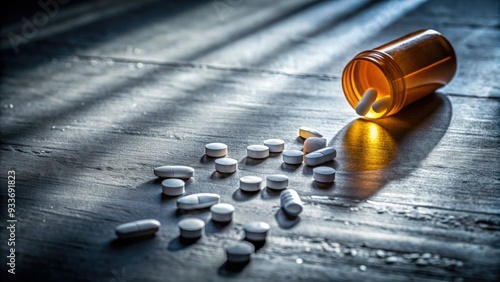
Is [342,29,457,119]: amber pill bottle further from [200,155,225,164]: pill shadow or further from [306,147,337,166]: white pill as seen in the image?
[200,155,225,164]: pill shadow

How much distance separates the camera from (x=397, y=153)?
1645 mm

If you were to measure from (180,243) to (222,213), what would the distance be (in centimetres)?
11

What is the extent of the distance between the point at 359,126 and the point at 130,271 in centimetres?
91

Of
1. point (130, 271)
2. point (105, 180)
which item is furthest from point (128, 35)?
point (130, 271)

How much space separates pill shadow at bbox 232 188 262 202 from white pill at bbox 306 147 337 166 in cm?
19

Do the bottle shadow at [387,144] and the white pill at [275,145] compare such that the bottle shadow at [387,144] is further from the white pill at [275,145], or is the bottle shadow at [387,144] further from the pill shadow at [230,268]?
the pill shadow at [230,268]

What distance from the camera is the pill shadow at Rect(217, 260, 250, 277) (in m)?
1.12

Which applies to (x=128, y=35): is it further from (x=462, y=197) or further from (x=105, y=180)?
(x=462, y=197)

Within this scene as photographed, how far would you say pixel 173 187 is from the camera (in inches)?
55.4
